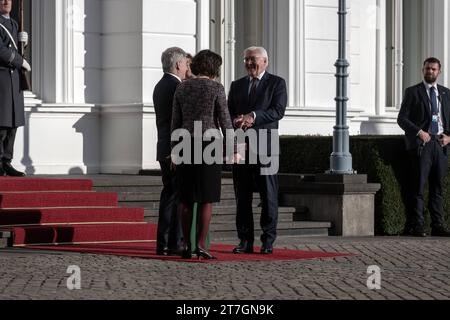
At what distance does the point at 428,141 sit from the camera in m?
16.6

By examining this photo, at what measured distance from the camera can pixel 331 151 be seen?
17.3 metres

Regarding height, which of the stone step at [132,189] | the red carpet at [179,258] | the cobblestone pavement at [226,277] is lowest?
the cobblestone pavement at [226,277]

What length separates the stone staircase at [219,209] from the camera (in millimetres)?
15469

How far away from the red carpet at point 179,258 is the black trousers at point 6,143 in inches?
90.2

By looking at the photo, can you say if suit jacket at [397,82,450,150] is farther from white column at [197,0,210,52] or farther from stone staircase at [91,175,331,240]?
white column at [197,0,210,52]

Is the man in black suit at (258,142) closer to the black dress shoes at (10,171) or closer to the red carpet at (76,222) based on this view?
the red carpet at (76,222)

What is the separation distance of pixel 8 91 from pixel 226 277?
549 centimetres

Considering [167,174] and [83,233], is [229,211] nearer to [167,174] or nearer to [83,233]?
[83,233]

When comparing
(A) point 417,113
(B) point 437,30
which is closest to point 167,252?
(A) point 417,113

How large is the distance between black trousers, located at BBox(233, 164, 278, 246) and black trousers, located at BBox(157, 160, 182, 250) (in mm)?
631

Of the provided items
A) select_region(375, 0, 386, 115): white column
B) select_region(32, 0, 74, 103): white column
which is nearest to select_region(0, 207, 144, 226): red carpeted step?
select_region(32, 0, 74, 103): white column

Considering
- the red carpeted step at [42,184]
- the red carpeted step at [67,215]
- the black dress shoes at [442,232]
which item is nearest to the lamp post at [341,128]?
the black dress shoes at [442,232]

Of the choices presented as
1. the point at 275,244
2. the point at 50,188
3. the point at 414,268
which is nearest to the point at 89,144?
the point at 50,188
